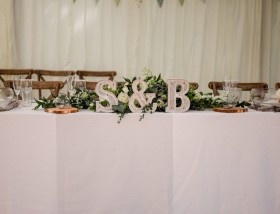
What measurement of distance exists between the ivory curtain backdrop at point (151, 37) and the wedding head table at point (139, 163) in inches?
114

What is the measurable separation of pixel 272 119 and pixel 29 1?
3681mm

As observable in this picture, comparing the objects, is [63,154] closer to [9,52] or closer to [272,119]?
[272,119]

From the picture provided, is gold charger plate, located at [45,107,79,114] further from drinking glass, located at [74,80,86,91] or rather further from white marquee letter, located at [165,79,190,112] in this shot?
A: white marquee letter, located at [165,79,190,112]

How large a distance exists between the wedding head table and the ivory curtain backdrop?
2.91 metres

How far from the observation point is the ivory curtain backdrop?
4461mm

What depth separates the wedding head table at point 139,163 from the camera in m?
1.66

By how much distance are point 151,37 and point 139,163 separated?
315cm

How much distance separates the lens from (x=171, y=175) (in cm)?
172

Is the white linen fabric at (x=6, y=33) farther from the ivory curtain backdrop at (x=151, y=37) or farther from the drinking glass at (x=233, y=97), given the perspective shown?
the drinking glass at (x=233, y=97)

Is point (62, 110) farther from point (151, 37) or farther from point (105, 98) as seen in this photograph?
point (151, 37)

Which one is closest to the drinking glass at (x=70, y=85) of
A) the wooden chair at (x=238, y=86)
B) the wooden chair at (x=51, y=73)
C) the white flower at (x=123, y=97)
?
the white flower at (x=123, y=97)

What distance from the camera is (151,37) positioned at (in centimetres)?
461

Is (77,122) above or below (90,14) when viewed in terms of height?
below

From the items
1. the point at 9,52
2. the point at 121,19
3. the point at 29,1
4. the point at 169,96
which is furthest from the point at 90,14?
the point at 169,96
